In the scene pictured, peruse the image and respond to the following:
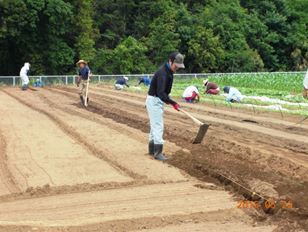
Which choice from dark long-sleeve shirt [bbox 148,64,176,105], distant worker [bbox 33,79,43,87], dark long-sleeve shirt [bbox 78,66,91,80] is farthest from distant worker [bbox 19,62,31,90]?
dark long-sleeve shirt [bbox 148,64,176,105]

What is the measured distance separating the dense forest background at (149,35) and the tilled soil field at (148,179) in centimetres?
3077

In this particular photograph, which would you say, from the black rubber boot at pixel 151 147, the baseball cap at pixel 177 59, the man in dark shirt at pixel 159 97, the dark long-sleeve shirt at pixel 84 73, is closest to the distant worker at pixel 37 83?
the dark long-sleeve shirt at pixel 84 73

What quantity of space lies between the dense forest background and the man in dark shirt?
114 ft

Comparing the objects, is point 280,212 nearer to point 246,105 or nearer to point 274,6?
point 246,105

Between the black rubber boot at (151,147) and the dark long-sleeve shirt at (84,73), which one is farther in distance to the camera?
the dark long-sleeve shirt at (84,73)

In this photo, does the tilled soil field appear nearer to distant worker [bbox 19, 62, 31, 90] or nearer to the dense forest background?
distant worker [bbox 19, 62, 31, 90]

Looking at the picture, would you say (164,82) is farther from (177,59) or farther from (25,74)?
(25,74)

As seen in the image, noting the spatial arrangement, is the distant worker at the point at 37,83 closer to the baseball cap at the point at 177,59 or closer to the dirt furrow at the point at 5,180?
the dirt furrow at the point at 5,180

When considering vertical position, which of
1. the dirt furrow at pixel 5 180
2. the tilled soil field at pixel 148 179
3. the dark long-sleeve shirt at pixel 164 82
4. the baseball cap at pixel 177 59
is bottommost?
the dirt furrow at pixel 5 180

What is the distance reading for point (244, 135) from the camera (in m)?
13.7

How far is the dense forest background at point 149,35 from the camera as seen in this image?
45.5m

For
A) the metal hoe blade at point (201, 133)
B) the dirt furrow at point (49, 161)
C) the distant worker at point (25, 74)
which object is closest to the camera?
the dirt furrow at point (49, 161)

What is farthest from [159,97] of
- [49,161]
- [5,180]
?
[5,180]

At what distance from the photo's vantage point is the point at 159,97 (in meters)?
10.1
